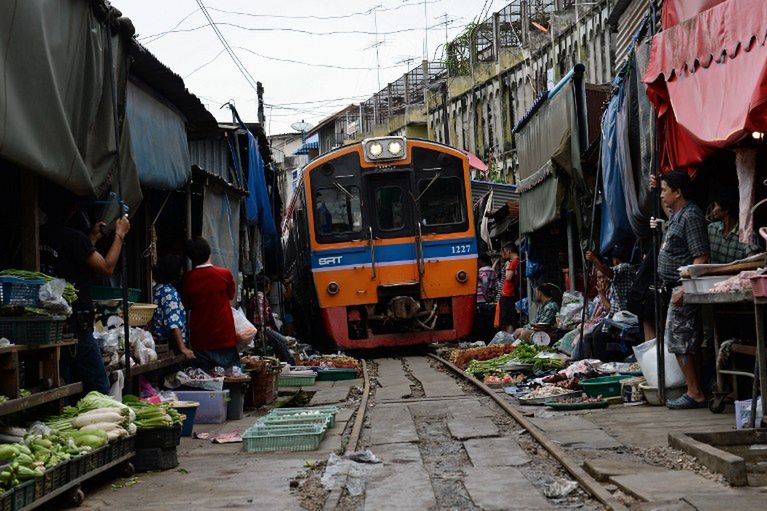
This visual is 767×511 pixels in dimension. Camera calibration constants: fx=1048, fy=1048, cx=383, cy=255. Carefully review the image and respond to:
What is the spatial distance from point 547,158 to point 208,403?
24.1 ft

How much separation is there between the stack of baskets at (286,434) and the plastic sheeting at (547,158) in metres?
6.39

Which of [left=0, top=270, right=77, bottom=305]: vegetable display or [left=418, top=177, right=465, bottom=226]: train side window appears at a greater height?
[left=418, top=177, right=465, bottom=226]: train side window

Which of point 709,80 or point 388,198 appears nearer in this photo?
point 709,80

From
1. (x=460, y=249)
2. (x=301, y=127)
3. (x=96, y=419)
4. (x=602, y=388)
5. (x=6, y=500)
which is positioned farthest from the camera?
(x=301, y=127)

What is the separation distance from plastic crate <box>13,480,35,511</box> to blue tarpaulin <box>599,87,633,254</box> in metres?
6.90

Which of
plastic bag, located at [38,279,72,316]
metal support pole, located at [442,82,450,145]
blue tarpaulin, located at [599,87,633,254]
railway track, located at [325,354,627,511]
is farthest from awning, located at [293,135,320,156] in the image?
plastic bag, located at [38,279,72,316]

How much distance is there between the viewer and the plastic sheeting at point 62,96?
198 inches

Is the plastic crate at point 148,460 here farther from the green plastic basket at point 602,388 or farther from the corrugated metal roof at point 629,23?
the corrugated metal roof at point 629,23

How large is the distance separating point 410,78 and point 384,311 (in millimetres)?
30569

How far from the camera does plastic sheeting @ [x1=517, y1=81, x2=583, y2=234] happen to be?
43.1ft

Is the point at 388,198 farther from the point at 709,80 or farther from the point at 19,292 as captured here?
the point at 19,292

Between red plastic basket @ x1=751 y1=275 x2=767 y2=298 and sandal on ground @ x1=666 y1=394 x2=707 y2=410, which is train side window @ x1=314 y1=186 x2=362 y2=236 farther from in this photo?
red plastic basket @ x1=751 y1=275 x2=767 y2=298

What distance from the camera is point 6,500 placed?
438 cm

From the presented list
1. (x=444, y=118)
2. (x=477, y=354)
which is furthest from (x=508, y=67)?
(x=477, y=354)
